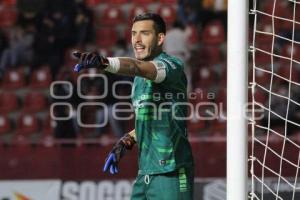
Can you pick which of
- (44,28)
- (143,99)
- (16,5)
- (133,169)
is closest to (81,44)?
(44,28)

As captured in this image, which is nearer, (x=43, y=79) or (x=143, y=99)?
(x=143, y=99)

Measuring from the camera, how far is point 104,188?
4949mm

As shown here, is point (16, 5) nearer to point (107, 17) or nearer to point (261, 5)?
point (107, 17)

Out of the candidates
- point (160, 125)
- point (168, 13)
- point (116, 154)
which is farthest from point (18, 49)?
point (160, 125)

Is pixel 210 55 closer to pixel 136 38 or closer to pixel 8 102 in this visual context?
pixel 8 102

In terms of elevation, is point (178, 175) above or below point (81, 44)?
below

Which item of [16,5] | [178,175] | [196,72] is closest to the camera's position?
[178,175]

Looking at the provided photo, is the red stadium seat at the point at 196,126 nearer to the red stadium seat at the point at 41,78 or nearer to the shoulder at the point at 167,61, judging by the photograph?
the red stadium seat at the point at 41,78

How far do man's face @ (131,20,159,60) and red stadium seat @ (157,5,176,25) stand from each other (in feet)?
8.48

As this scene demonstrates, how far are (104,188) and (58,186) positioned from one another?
328 mm

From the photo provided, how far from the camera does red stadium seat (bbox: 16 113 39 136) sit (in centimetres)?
534

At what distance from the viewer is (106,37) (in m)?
5.71

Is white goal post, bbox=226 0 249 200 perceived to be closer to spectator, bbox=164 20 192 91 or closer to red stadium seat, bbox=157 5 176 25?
spectator, bbox=164 20 192 91

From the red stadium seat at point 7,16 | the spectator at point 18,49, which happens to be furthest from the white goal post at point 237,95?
the red stadium seat at point 7,16
